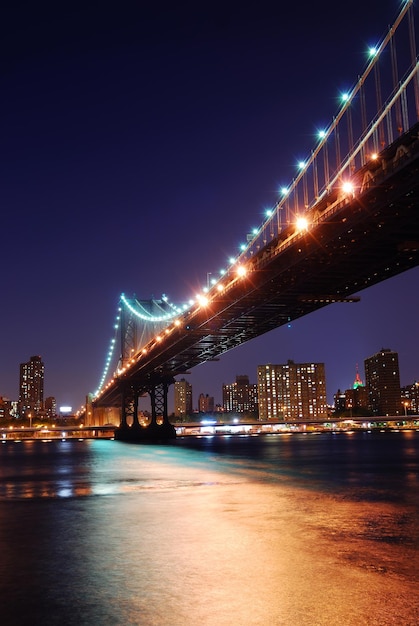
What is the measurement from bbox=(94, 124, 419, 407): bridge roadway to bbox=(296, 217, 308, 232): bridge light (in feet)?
1.15

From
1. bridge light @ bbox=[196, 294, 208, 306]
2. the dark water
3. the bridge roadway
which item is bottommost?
the dark water

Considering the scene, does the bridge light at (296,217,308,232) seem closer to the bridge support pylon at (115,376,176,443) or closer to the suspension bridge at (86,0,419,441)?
the suspension bridge at (86,0,419,441)

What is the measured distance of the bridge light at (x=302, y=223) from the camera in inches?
1480

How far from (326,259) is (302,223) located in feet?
13.7

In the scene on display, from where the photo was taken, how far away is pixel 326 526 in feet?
38.0

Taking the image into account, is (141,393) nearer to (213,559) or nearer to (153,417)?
(153,417)

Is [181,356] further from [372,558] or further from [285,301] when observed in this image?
[372,558]

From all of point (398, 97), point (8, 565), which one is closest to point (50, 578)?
point (8, 565)

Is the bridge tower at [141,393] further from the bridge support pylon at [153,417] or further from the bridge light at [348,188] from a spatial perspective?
the bridge light at [348,188]

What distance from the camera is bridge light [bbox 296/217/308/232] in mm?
37594

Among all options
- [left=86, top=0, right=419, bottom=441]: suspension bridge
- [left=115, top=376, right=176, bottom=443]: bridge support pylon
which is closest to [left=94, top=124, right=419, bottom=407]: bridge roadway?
[left=86, top=0, right=419, bottom=441]: suspension bridge

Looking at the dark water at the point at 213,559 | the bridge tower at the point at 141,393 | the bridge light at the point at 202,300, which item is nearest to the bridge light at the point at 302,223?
the dark water at the point at 213,559

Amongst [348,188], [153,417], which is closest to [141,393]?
[153,417]

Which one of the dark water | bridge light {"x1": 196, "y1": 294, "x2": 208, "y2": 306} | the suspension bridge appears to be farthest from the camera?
bridge light {"x1": 196, "y1": 294, "x2": 208, "y2": 306}
